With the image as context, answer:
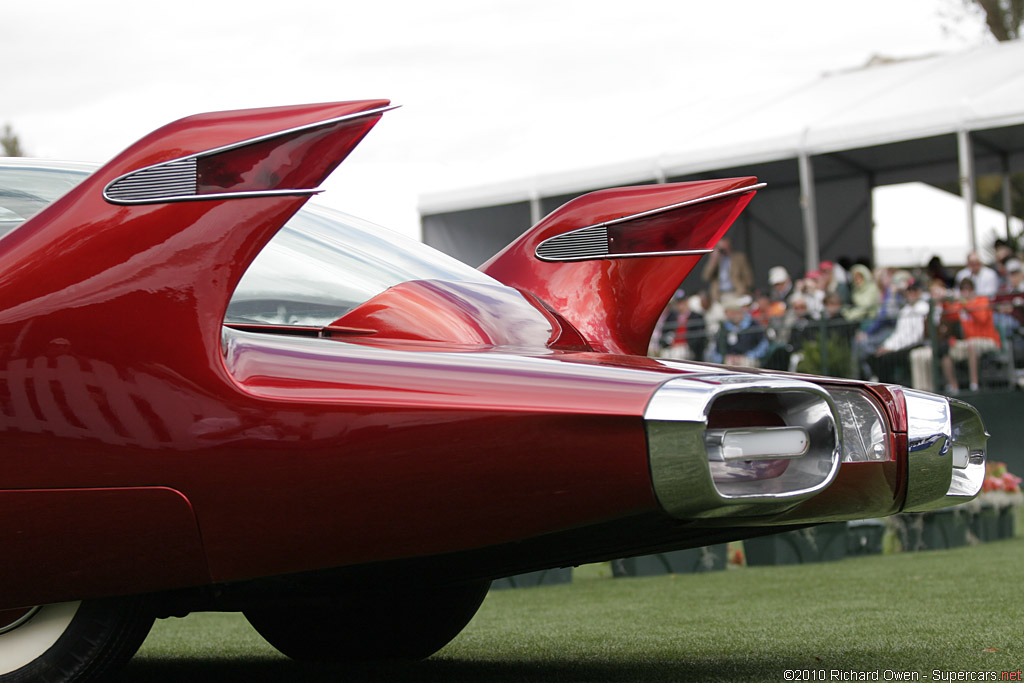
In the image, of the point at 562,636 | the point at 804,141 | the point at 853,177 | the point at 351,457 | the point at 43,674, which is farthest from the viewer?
the point at 853,177

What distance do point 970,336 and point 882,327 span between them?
817 mm

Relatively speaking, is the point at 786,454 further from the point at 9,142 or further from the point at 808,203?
the point at 9,142

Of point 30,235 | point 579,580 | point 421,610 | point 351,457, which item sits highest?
Answer: point 30,235

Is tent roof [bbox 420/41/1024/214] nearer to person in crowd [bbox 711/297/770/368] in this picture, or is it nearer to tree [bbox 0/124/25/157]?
person in crowd [bbox 711/297/770/368]

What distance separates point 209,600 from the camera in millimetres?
2762

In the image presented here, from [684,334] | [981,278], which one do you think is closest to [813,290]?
[684,334]

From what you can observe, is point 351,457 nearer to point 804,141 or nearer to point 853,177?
point 804,141

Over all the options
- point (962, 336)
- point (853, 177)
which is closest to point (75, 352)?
point (962, 336)

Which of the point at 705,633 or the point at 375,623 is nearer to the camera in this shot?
the point at 375,623

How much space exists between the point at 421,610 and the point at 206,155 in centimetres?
178

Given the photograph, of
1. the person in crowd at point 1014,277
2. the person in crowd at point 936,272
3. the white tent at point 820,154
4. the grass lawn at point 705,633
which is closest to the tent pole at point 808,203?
the white tent at point 820,154

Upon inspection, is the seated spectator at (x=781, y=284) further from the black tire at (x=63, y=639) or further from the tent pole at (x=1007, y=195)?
the black tire at (x=63, y=639)

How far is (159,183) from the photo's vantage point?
98.4 inches

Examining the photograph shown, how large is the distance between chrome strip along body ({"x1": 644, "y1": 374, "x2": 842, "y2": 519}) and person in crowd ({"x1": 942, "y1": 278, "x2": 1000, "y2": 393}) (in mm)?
9325
